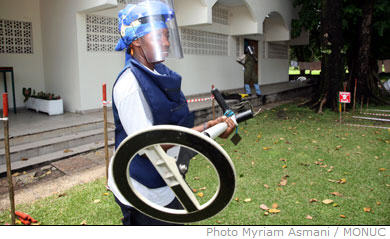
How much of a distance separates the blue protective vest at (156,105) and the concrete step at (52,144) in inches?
168

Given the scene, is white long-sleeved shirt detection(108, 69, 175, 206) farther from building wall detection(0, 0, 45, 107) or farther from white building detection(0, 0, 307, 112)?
building wall detection(0, 0, 45, 107)

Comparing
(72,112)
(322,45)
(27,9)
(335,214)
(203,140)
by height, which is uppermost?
(27,9)

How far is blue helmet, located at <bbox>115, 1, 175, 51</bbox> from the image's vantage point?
1.38m

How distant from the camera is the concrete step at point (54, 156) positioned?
4.74 meters

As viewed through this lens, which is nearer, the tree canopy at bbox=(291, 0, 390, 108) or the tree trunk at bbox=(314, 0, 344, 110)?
the tree trunk at bbox=(314, 0, 344, 110)

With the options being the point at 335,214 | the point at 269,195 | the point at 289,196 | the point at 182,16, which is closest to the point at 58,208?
the point at 269,195

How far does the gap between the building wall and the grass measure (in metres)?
5.55

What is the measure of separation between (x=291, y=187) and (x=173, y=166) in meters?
3.24

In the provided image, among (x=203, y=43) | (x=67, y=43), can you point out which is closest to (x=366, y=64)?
(x=203, y=43)

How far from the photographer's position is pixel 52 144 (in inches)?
217

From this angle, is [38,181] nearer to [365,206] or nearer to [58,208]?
[58,208]

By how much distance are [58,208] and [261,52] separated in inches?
587

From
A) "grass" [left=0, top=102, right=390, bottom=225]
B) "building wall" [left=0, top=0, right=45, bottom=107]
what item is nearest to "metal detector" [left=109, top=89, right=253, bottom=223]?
"grass" [left=0, top=102, right=390, bottom=225]

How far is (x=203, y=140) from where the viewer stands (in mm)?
1053
